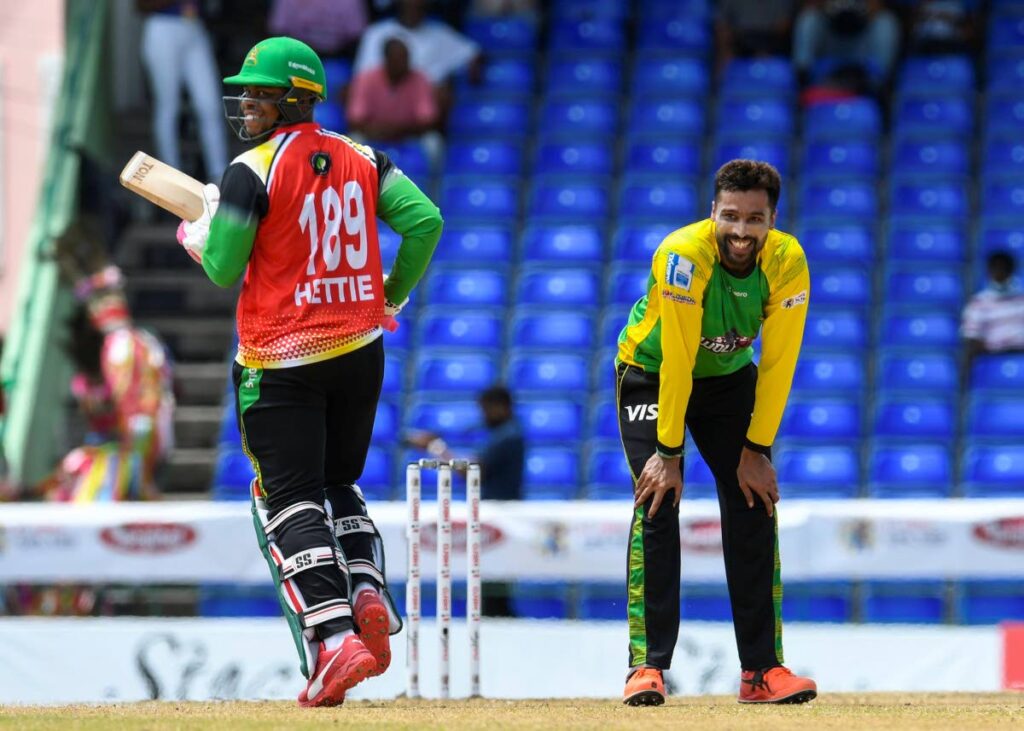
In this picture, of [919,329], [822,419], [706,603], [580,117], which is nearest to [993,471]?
[822,419]

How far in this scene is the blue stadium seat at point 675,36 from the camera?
657 inches

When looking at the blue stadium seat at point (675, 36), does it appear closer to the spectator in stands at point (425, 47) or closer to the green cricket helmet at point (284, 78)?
the spectator in stands at point (425, 47)

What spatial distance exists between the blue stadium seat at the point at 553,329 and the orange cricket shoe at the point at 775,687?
6.94 metres

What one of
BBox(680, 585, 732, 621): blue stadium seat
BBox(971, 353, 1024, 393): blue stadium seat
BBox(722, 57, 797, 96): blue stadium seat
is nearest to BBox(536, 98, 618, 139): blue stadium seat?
BBox(722, 57, 797, 96): blue stadium seat

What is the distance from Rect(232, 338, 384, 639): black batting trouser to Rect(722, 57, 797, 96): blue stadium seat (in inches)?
383

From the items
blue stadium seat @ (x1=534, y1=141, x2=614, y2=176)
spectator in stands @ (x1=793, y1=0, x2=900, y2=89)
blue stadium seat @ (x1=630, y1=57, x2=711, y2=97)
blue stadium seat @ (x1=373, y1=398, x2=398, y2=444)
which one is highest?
spectator in stands @ (x1=793, y1=0, x2=900, y2=89)

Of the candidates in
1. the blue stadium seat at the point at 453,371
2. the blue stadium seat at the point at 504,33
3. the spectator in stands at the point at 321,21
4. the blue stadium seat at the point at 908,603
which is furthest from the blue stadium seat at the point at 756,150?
the blue stadium seat at the point at 908,603

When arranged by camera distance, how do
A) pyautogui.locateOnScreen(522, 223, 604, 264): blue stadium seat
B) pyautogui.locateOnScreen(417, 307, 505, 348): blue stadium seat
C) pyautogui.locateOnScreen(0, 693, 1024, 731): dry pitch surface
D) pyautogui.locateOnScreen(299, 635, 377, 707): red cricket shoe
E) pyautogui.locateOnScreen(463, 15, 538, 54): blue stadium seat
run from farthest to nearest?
pyautogui.locateOnScreen(463, 15, 538, 54): blue stadium seat, pyautogui.locateOnScreen(522, 223, 604, 264): blue stadium seat, pyautogui.locateOnScreen(417, 307, 505, 348): blue stadium seat, pyautogui.locateOnScreen(299, 635, 377, 707): red cricket shoe, pyautogui.locateOnScreen(0, 693, 1024, 731): dry pitch surface

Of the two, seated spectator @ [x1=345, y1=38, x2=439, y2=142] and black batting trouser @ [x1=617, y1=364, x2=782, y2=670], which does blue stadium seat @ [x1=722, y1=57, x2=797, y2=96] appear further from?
black batting trouser @ [x1=617, y1=364, x2=782, y2=670]

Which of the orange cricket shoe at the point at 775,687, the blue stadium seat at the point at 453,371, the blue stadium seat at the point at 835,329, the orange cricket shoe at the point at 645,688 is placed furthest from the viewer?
the blue stadium seat at the point at 835,329

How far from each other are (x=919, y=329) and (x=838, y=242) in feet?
3.35

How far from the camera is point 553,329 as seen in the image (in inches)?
558

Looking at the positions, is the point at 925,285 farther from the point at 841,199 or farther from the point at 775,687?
the point at 775,687

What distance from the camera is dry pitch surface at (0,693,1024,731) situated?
19.5 ft
